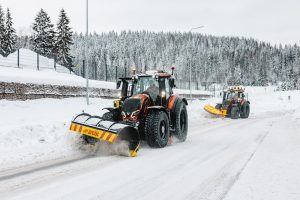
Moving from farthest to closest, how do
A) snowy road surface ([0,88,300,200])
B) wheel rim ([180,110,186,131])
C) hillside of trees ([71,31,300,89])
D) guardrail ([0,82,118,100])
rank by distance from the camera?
hillside of trees ([71,31,300,89]) < guardrail ([0,82,118,100]) < wheel rim ([180,110,186,131]) < snowy road surface ([0,88,300,200])

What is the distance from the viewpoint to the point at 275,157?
8.12 m

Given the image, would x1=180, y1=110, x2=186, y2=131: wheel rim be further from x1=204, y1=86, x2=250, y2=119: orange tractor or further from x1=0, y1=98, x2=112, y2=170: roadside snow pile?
x1=204, y1=86, x2=250, y2=119: orange tractor

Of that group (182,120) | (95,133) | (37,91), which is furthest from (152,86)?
(37,91)

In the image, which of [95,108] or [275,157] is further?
[95,108]

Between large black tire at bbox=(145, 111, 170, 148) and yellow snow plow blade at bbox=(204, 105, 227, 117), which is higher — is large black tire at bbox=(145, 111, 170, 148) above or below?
above

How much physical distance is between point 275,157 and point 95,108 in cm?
1531

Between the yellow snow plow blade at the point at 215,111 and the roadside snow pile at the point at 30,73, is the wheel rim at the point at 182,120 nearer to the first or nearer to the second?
the roadside snow pile at the point at 30,73

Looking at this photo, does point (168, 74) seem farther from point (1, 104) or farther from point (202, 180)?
point (1, 104)

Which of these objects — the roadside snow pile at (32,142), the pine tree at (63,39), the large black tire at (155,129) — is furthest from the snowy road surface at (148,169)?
the pine tree at (63,39)

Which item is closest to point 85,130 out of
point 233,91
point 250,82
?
point 233,91

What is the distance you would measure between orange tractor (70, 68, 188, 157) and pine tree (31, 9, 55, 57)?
4475cm

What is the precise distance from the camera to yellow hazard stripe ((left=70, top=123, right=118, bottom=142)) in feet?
26.4

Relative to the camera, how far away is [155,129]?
366 inches

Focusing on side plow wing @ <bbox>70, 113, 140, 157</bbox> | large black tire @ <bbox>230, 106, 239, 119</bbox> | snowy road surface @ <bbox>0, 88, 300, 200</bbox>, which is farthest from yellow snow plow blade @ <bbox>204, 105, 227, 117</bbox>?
side plow wing @ <bbox>70, 113, 140, 157</bbox>
